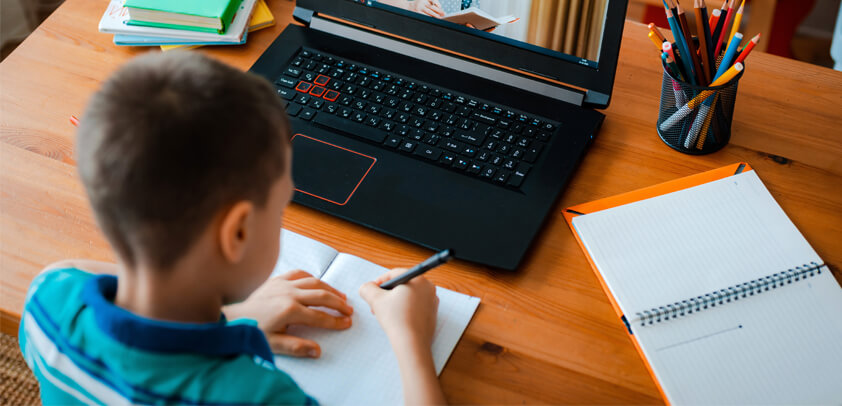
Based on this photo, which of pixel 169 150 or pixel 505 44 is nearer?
pixel 169 150

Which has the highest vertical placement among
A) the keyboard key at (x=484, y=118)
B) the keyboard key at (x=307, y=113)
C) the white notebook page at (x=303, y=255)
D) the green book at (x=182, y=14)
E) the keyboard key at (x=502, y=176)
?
the green book at (x=182, y=14)

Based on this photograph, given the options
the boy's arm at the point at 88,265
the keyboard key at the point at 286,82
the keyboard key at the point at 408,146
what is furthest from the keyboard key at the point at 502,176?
the boy's arm at the point at 88,265

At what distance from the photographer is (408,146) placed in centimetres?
90

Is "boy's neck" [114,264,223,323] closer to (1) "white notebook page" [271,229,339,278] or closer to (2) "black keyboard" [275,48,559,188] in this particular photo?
(1) "white notebook page" [271,229,339,278]

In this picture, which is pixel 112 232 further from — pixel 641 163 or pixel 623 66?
pixel 623 66

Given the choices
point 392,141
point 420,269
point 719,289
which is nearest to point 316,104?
point 392,141

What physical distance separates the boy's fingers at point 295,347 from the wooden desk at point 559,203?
133 millimetres

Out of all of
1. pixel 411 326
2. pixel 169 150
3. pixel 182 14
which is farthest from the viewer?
pixel 182 14

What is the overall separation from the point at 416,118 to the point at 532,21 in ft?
0.64

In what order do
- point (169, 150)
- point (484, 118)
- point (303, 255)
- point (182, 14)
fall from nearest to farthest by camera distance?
point (169, 150) < point (303, 255) < point (484, 118) < point (182, 14)

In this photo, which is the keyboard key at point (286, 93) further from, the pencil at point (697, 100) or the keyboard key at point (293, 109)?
the pencil at point (697, 100)

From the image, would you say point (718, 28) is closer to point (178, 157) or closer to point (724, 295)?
point (724, 295)

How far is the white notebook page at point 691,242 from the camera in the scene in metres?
0.76

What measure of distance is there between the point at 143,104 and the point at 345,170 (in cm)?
39
